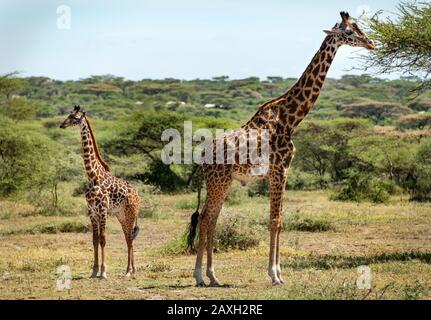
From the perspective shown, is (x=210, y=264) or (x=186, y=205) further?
(x=186, y=205)

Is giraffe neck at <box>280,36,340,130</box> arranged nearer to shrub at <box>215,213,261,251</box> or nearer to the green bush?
shrub at <box>215,213,261,251</box>

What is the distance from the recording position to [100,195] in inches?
428

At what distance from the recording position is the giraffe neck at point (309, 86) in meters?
10.0

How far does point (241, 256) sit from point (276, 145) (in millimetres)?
4046

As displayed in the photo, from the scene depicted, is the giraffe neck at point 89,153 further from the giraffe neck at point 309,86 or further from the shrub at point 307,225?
the shrub at point 307,225

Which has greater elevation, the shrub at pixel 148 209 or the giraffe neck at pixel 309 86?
the giraffe neck at pixel 309 86

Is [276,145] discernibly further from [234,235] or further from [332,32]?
[234,235]

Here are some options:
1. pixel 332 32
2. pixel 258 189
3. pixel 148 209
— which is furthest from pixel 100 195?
pixel 258 189

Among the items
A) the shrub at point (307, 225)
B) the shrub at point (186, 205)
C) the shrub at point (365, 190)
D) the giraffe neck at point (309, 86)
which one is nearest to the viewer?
the giraffe neck at point (309, 86)

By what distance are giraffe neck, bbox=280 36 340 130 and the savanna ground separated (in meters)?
2.12

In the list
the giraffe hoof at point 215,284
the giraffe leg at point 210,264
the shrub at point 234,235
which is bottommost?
the shrub at point 234,235

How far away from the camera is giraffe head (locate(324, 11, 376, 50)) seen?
32.9ft

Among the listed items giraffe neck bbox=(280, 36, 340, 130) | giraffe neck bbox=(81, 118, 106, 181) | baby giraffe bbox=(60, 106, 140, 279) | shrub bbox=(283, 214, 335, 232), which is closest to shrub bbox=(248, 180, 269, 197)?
shrub bbox=(283, 214, 335, 232)

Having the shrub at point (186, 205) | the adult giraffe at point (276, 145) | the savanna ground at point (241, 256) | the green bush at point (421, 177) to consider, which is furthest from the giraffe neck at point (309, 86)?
the green bush at point (421, 177)
